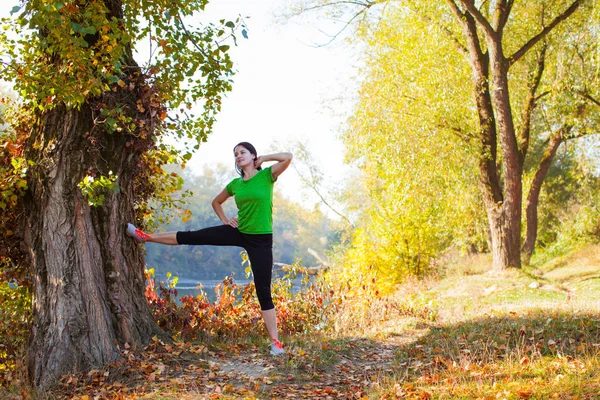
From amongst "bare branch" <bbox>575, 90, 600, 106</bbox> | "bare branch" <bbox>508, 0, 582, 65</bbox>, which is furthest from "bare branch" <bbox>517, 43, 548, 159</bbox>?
"bare branch" <bbox>508, 0, 582, 65</bbox>

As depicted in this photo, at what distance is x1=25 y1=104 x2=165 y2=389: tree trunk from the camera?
5.70m

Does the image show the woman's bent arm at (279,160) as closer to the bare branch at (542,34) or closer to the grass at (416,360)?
the grass at (416,360)

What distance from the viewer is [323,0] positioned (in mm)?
14523

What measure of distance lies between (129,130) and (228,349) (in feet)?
8.60

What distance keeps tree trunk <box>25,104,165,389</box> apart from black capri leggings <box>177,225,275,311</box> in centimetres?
78

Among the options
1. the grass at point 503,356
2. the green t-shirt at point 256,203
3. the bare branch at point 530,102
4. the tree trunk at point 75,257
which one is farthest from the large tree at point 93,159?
the bare branch at point 530,102

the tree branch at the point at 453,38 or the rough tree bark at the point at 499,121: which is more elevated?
the tree branch at the point at 453,38

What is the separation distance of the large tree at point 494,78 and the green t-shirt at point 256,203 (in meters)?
8.19

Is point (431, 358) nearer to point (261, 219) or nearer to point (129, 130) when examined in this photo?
point (261, 219)

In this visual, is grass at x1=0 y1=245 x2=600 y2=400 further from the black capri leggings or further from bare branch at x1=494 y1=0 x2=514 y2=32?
bare branch at x1=494 y1=0 x2=514 y2=32

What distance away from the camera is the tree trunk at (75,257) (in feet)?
18.7

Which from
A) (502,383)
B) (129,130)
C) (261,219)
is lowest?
(502,383)

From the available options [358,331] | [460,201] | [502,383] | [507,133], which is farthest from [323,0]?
[502,383]

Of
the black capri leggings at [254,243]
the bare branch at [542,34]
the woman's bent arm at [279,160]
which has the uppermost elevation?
the bare branch at [542,34]
